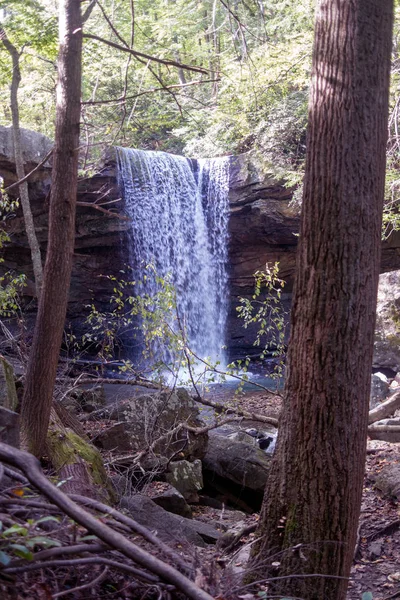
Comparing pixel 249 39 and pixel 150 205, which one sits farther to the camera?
pixel 249 39

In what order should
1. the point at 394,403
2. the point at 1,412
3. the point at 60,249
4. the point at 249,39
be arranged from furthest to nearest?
the point at 249,39
the point at 394,403
the point at 60,249
the point at 1,412

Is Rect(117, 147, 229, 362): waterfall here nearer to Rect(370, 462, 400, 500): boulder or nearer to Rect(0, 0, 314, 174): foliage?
Rect(0, 0, 314, 174): foliage

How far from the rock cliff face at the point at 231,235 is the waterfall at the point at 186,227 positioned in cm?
35

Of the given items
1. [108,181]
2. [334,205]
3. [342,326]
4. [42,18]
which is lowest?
[342,326]

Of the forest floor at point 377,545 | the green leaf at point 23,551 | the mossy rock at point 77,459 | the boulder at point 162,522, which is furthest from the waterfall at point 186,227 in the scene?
the green leaf at point 23,551

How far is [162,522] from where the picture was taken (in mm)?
5371

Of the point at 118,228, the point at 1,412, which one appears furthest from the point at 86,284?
the point at 1,412

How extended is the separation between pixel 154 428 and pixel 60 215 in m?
2.90

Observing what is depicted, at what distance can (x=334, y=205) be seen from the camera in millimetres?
3156

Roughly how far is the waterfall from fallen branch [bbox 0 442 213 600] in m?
13.8

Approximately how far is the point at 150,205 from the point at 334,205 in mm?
13390

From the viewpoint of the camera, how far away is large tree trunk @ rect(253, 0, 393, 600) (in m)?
3.13

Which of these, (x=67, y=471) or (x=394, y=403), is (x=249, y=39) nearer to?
(x=394, y=403)

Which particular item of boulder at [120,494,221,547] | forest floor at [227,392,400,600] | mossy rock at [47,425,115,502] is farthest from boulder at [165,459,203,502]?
forest floor at [227,392,400,600]
